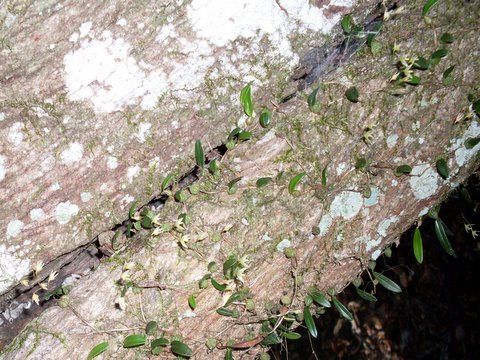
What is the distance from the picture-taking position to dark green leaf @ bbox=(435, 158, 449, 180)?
169 cm

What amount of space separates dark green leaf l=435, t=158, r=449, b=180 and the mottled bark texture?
2cm

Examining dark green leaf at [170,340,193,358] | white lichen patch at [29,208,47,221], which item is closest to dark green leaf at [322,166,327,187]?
dark green leaf at [170,340,193,358]

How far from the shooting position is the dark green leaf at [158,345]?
5.02 feet

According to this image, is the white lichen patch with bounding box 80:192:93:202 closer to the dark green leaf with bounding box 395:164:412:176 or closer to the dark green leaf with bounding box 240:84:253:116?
the dark green leaf with bounding box 240:84:253:116

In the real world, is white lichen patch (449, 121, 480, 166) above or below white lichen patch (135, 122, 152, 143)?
below

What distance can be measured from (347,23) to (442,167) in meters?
0.68

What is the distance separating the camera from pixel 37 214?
5.35 ft

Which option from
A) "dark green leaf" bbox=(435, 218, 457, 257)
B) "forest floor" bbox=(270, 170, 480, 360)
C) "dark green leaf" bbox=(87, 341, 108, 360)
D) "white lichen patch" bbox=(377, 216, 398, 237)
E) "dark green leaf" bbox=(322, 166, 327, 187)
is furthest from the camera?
"forest floor" bbox=(270, 170, 480, 360)

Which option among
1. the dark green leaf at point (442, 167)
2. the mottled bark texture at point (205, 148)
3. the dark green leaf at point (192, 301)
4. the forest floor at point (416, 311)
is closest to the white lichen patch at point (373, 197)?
the mottled bark texture at point (205, 148)

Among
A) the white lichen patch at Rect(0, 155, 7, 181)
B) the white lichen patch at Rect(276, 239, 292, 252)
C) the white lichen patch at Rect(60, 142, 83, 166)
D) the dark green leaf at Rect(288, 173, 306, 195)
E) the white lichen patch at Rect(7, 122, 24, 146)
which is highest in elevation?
the white lichen patch at Rect(7, 122, 24, 146)

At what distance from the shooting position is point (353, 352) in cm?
396

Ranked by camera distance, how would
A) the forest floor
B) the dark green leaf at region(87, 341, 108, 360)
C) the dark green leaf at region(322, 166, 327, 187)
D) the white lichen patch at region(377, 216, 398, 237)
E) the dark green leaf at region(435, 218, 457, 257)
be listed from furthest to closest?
the forest floor < the dark green leaf at region(435, 218, 457, 257) < the white lichen patch at region(377, 216, 398, 237) < the dark green leaf at region(322, 166, 327, 187) < the dark green leaf at region(87, 341, 108, 360)

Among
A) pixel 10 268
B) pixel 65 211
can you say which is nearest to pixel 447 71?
pixel 65 211

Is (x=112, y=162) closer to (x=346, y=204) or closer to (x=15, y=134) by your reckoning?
(x=15, y=134)
